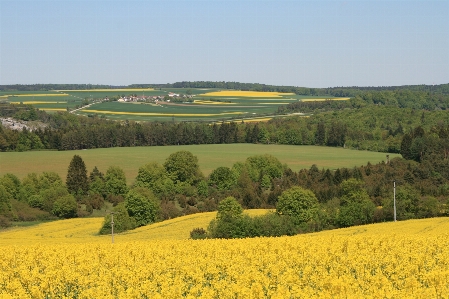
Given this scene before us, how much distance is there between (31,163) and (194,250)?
8987 cm

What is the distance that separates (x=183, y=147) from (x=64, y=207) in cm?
7154

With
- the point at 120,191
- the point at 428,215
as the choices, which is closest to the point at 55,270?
the point at 428,215

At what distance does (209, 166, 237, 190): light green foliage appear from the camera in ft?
315

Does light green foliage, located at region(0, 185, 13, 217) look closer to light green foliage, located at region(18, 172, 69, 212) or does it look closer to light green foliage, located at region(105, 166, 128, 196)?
light green foliage, located at region(18, 172, 69, 212)

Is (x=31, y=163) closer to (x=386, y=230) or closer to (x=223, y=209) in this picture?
(x=223, y=209)

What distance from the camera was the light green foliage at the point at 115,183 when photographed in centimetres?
9231

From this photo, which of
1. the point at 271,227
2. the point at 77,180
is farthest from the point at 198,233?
the point at 77,180

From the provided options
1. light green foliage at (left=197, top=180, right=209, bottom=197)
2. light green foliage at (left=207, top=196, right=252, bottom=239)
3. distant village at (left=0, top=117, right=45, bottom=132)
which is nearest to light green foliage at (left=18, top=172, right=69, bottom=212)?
light green foliage at (left=197, top=180, right=209, bottom=197)

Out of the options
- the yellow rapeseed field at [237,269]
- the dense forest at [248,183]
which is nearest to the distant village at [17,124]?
the dense forest at [248,183]

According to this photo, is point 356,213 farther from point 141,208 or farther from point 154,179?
point 154,179

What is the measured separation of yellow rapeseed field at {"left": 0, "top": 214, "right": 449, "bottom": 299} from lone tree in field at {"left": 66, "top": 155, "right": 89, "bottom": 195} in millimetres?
58702

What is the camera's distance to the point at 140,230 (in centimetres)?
6219

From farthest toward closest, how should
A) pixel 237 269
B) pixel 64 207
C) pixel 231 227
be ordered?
pixel 64 207 → pixel 231 227 → pixel 237 269

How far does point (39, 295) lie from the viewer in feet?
70.6
